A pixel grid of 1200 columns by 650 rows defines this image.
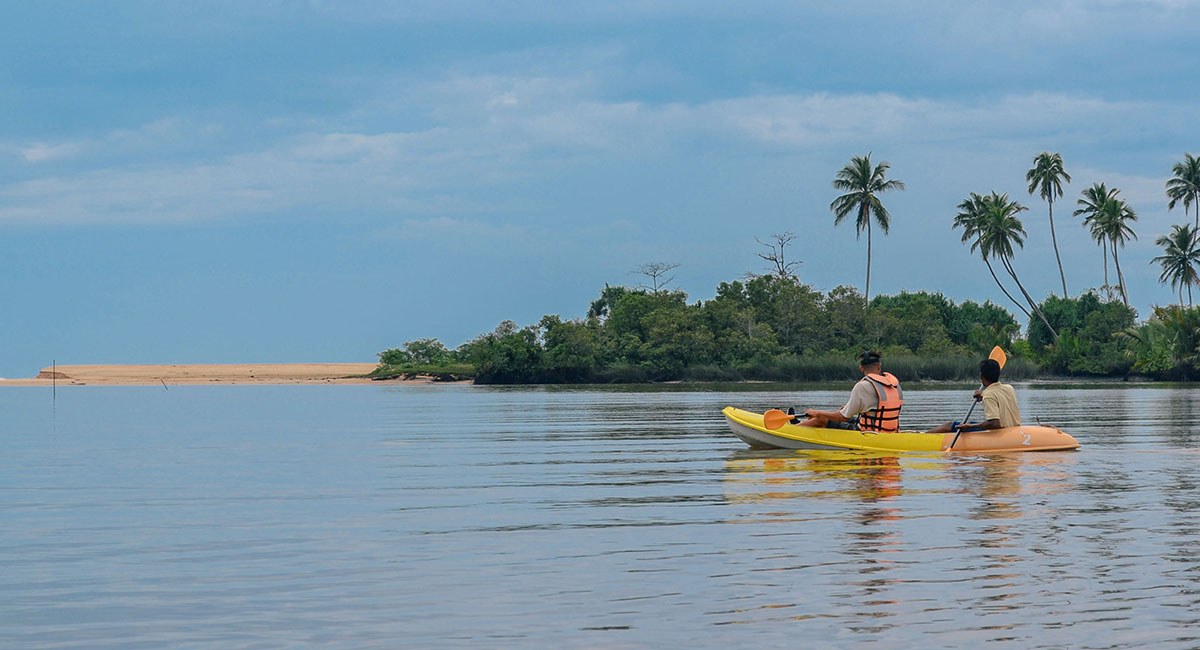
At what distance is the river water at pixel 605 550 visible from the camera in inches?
299

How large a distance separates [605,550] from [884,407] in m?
9.62

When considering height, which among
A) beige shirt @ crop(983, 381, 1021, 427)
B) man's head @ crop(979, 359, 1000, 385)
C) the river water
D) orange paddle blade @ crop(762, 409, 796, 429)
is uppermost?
man's head @ crop(979, 359, 1000, 385)

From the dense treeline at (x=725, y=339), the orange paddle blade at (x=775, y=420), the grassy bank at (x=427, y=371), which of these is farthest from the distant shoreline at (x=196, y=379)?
the orange paddle blade at (x=775, y=420)

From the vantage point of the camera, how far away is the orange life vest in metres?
19.0

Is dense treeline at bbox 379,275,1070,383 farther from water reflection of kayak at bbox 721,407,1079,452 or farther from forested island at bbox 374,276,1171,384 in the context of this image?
water reflection of kayak at bbox 721,407,1079,452

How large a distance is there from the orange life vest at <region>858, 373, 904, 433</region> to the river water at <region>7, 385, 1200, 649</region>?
1.58 feet

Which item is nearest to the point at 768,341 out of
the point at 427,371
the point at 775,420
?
the point at 427,371

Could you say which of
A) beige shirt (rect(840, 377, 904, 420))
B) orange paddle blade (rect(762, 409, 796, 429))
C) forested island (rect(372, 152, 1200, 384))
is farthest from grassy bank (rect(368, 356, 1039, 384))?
beige shirt (rect(840, 377, 904, 420))

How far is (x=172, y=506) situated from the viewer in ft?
47.2

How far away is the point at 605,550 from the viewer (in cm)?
1048

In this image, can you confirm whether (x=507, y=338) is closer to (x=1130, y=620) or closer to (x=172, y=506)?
(x=172, y=506)

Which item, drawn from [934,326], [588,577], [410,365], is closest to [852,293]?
[934,326]

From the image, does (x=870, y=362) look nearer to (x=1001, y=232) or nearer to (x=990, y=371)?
(x=990, y=371)

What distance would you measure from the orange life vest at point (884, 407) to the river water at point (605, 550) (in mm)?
483
